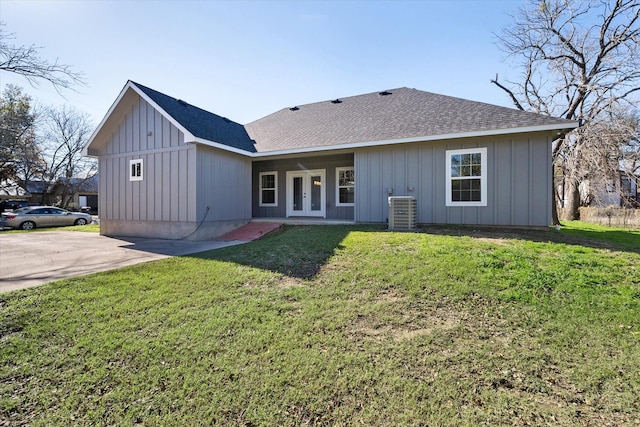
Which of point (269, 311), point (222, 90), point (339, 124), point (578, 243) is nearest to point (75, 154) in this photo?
point (222, 90)

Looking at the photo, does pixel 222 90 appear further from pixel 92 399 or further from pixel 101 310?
pixel 92 399

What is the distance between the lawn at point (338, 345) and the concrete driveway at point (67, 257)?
844 mm

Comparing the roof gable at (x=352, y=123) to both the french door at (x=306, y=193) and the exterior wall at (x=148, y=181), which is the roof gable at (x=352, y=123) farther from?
the french door at (x=306, y=193)

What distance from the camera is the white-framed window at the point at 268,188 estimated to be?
12943 mm

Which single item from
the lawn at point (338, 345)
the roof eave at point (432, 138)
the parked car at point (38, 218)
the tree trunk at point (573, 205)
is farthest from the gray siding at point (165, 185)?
the tree trunk at point (573, 205)

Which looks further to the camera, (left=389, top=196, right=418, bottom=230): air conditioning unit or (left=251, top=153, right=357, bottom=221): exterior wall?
(left=251, top=153, right=357, bottom=221): exterior wall

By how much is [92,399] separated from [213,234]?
308 inches

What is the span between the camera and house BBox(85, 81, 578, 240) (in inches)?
328

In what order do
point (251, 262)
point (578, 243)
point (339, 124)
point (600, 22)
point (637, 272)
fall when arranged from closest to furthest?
point (637, 272)
point (251, 262)
point (578, 243)
point (339, 124)
point (600, 22)

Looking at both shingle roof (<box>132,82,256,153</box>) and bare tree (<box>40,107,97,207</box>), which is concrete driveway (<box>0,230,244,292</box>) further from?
bare tree (<box>40,107,97,207</box>)

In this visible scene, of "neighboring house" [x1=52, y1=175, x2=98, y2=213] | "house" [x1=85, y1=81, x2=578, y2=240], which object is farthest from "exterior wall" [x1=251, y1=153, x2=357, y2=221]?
"neighboring house" [x1=52, y1=175, x2=98, y2=213]

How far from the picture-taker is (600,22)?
543 inches

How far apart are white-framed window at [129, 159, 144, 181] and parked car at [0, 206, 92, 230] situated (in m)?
9.81

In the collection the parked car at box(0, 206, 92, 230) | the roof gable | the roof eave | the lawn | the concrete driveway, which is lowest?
the lawn
